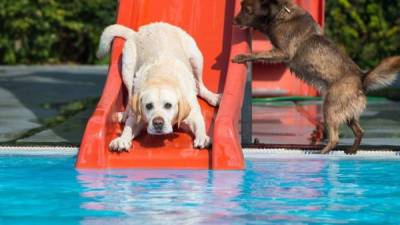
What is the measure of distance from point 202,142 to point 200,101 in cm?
90

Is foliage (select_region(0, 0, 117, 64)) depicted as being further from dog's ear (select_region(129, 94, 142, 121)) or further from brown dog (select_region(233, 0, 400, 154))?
dog's ear (select_region(129, 94, 142, 121))

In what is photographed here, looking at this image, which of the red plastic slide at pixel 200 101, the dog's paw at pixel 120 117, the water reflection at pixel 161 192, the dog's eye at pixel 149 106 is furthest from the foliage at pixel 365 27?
the water reflection at pixel 161 192

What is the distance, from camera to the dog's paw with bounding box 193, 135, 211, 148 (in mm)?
7949

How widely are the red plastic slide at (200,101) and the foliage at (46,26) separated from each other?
398 inches

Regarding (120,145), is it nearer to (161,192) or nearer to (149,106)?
(149,106)

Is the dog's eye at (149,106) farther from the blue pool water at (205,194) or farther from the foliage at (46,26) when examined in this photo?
the foliage at (46,26)

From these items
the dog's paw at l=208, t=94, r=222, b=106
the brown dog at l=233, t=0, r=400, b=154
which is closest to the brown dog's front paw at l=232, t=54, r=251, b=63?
the brown dog at l=233, t=0, r=400, b=154

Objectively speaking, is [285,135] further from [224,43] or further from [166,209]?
[166,209]

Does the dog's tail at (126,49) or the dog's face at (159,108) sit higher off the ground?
the dog's tail at (126,49)

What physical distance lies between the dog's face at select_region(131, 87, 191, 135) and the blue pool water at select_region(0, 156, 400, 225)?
345mm

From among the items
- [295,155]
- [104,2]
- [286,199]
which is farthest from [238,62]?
[104,2]

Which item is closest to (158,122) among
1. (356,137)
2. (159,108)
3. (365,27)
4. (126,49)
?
(159,108)

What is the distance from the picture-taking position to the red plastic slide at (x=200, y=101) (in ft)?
25.5

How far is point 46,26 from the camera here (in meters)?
19.8
